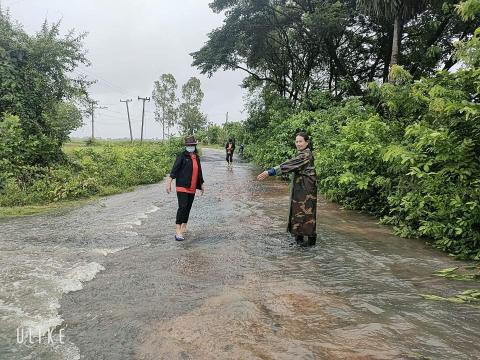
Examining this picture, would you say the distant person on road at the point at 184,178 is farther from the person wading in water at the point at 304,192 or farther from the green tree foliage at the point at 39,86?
the green tree foliage at the point at 39,86

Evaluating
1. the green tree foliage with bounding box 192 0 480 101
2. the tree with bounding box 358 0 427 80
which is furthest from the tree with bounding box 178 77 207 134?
the tree with bounding box 358 0 427 80

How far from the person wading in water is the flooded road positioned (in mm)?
337

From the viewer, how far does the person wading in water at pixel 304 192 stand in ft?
22.3

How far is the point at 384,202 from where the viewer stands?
9.80 metres

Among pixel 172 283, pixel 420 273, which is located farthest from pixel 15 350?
pixel 420 273

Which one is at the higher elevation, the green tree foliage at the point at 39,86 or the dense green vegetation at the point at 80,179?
the green tree foliage at the point at 39,86

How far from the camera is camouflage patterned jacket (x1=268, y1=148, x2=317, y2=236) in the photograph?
681 cm

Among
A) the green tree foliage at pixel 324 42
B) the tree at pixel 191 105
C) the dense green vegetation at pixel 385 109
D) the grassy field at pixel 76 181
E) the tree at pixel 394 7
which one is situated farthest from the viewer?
the tree at pixel 191 105

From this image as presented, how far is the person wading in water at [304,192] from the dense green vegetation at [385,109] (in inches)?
71.6

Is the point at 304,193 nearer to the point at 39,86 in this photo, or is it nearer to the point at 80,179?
the point at 80,179

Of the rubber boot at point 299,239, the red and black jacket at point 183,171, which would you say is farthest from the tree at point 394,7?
the red and black jacket at point 183,171

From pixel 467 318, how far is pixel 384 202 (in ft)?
19.8

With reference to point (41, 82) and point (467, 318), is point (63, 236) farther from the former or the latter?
point (41, 82)

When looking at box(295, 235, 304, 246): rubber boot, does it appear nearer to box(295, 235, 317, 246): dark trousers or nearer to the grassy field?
box(295, 235, 317, 246): dark trousers
